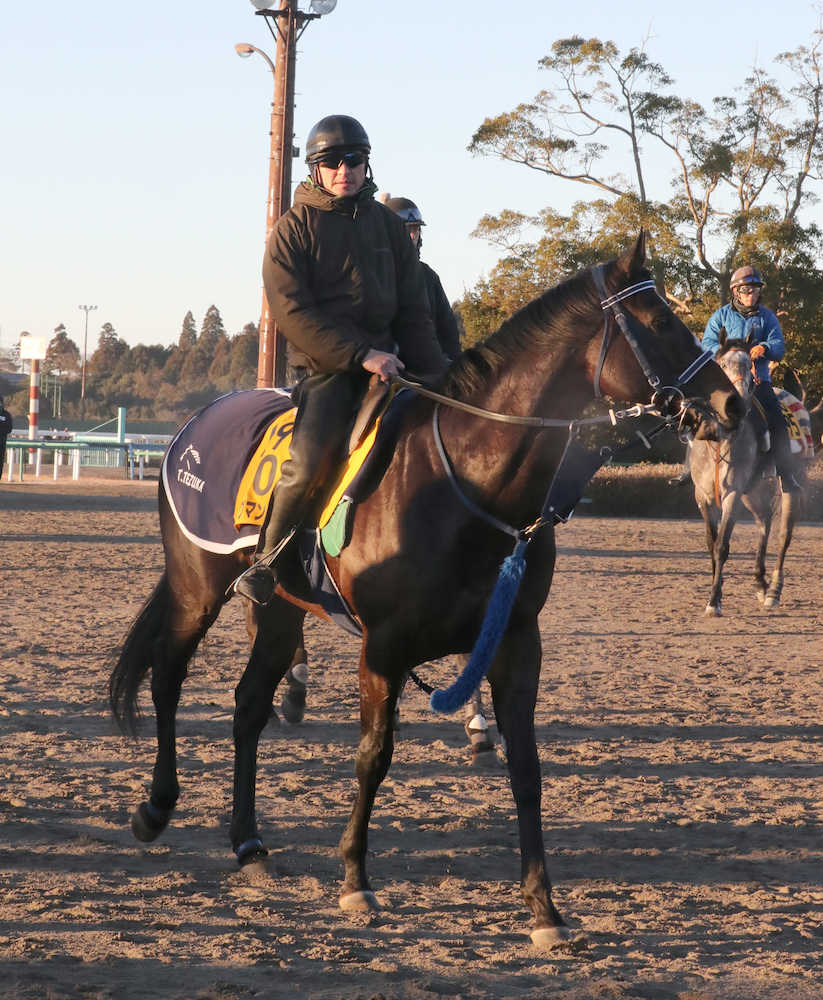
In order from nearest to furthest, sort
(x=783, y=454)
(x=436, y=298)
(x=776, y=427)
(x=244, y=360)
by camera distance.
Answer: (x=436, y=298), (x=776, y=427), (x=783, y=454), (x=244, y=360)

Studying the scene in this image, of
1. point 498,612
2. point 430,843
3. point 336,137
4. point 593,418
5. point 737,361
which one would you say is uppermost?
point 336,137

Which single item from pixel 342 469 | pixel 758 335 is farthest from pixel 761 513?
pixel 342 469

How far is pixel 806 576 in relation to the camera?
16.8 m

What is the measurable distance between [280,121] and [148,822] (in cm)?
1393

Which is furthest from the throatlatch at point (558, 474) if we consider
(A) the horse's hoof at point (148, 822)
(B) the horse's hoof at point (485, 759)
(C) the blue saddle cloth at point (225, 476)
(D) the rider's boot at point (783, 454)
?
(D) the rider's boot at point (783, 454)

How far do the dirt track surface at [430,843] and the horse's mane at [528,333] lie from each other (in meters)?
1.83

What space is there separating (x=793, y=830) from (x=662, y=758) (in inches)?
52.5

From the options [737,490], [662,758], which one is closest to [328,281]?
[662,758]

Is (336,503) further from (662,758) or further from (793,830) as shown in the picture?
(662,758)

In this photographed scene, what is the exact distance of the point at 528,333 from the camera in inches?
178

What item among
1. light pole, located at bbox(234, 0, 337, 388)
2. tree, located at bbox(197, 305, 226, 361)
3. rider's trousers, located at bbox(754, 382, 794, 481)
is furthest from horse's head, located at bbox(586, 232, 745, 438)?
tree, located at bbox(197, 305, 226, 361)

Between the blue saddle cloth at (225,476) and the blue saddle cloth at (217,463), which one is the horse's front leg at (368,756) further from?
the blue saddle cloth at (217,463)

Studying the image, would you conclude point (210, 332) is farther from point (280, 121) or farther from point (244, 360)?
point (280, 121)

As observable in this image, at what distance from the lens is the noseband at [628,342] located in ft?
13.8
